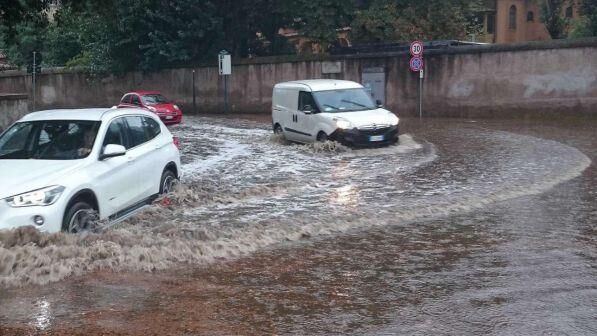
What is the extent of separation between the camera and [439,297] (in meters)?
6.18

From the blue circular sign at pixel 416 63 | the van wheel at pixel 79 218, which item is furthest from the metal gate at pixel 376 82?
the van wheel at pixel 79 218

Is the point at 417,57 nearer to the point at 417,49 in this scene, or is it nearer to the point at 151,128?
the point at 417,49

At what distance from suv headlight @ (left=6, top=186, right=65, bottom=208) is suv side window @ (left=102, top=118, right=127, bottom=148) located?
1454 millimetres

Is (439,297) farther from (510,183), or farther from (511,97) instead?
(511,97)

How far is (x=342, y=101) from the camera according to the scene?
1839 centimetres

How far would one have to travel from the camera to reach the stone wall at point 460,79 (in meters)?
24.8

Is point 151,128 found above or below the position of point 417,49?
below

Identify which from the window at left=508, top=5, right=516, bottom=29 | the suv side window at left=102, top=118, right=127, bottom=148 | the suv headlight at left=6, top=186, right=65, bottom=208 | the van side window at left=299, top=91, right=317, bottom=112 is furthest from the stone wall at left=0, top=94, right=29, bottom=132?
the window at left=508, top=5, right=516, bottom=29

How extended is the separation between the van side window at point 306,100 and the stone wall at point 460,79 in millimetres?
10617

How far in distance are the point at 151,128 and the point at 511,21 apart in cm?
5269

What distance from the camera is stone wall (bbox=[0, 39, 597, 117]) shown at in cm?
2483

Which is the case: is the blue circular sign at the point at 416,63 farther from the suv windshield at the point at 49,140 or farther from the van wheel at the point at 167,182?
the suv windshield at the point at 49,140

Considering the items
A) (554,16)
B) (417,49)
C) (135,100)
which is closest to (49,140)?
(417,49)

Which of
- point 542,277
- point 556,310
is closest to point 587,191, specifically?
point 542,277
